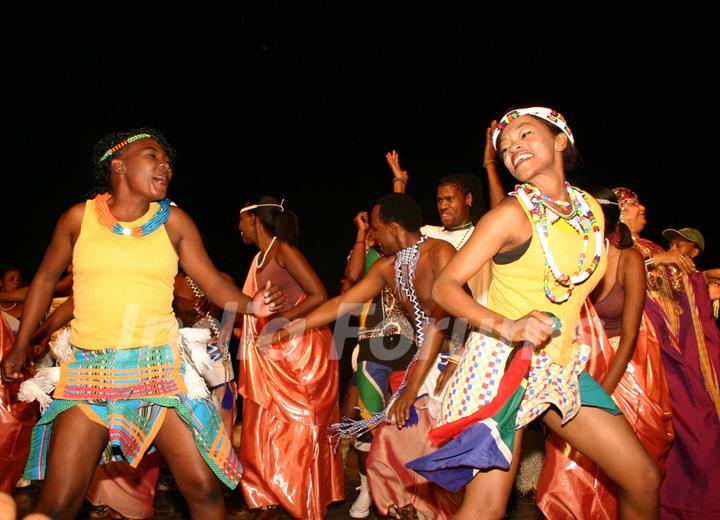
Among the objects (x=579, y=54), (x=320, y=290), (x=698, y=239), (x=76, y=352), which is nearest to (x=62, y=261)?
(x=76, y=352)

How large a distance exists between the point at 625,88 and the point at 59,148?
627 centimetres

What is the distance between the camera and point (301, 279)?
456 cm

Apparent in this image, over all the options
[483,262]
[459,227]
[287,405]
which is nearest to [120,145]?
[483,262]

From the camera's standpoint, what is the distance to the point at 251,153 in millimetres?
8633

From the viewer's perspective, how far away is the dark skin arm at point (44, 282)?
3.15m

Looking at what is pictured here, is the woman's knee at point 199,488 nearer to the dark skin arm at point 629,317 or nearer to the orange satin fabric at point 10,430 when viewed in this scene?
the dark skin arm at point 629,317

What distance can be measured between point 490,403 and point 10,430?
3413mm

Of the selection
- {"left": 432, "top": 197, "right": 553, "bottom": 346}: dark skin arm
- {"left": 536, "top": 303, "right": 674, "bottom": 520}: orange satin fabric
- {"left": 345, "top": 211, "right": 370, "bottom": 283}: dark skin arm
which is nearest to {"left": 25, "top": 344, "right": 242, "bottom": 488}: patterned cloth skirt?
{"left": 432, "top": 197, "right": 553, "bottom": 346}: dark skin arm

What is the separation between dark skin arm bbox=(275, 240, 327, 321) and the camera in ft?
14.3

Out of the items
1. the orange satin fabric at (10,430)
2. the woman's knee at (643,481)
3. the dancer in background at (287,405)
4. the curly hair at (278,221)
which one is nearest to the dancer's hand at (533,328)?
the woman's knee at (643,481)

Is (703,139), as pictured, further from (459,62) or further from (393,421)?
(393,421)

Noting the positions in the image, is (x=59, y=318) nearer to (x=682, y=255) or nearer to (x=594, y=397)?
(x=594, y=397)

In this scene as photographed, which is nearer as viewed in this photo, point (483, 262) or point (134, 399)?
point (483, 262)

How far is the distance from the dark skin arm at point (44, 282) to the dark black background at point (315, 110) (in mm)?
5208
